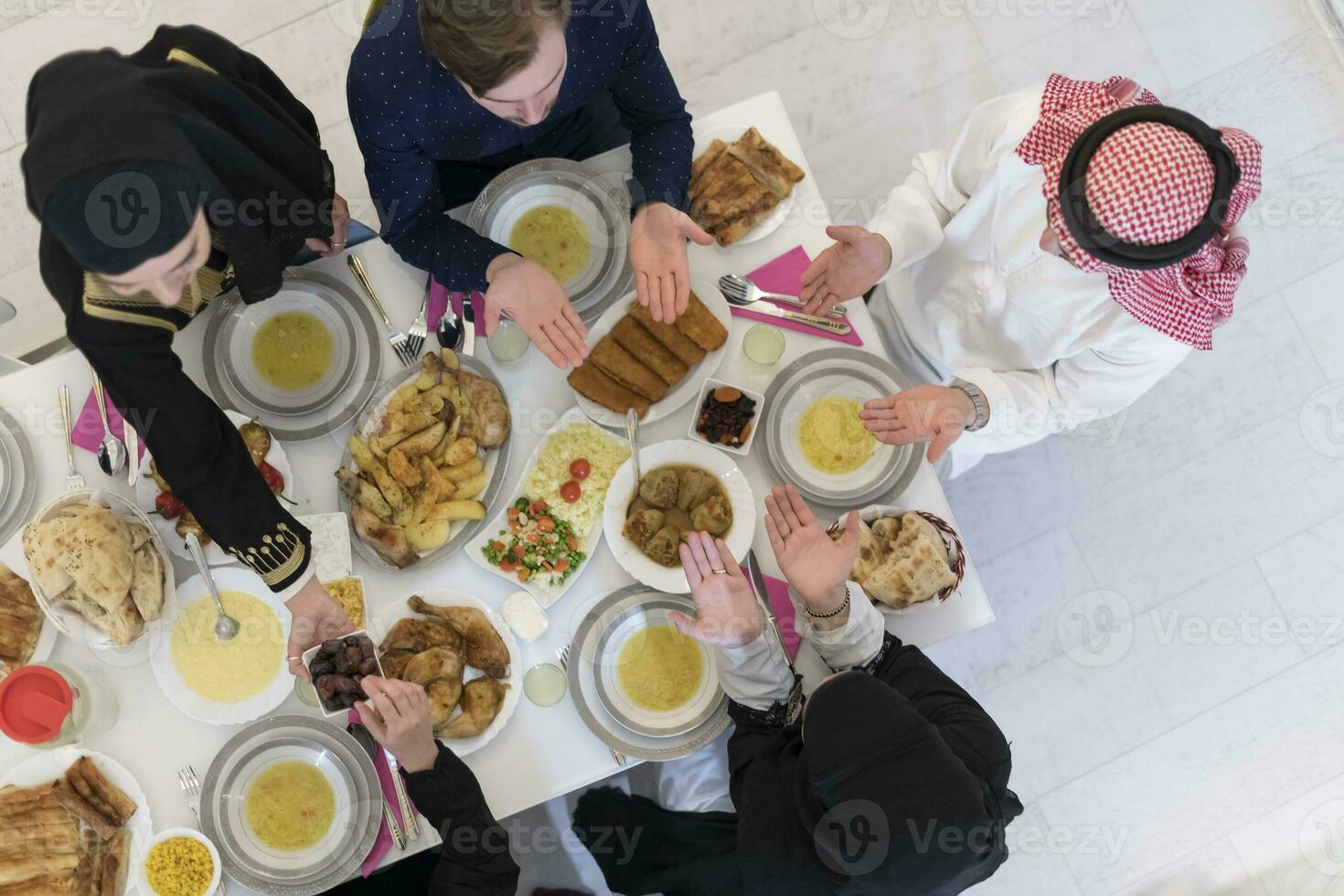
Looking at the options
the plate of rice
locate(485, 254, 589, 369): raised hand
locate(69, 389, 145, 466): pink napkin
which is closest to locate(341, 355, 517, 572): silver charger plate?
the plate of rice

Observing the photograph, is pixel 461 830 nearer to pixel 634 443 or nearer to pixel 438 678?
pixel 438 678

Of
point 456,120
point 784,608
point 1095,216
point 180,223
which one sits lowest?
point 784,608

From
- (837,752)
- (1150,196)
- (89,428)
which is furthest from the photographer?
(89,428)

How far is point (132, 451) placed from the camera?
1.90 meters

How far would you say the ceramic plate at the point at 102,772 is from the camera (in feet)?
5.75

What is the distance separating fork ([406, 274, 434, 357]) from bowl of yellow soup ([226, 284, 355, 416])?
5.2 inches

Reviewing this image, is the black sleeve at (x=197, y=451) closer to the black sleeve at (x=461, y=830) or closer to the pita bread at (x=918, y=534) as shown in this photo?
the black sleeve at (x=461, y=830)

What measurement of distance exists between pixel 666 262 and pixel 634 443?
391 millimetres

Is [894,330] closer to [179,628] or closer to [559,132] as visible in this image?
[559,132]

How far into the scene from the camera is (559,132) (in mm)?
2230

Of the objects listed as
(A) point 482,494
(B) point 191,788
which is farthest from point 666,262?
(B) point 191,788

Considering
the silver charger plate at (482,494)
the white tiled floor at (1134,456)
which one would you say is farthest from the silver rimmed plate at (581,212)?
the white tiled floor at (1134,456)

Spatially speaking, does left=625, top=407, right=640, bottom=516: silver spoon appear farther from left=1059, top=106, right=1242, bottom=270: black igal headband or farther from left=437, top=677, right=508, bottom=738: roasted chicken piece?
left=1059, top=106, right=1242, bottom=270: black igal headband

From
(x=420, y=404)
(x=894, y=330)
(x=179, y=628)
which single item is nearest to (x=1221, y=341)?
(x=894, y=330)
